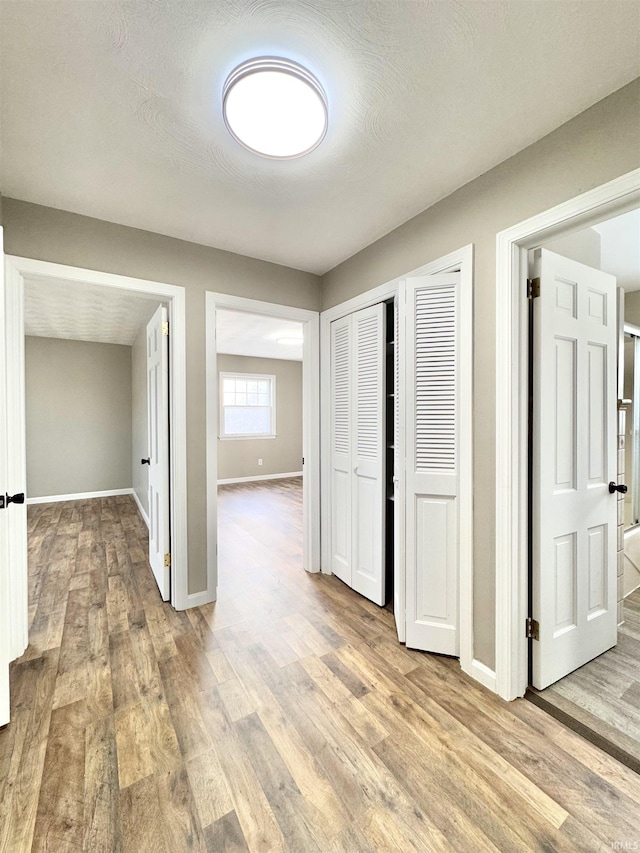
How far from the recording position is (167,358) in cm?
246

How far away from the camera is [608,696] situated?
5.46ft

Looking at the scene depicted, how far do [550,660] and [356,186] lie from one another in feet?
A: 8.44

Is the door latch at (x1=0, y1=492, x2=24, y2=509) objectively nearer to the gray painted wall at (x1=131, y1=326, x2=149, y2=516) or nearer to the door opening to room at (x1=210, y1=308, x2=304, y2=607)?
the door opening to room at (x1=210, y1=308, x2=304, y2=607)

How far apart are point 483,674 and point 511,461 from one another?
1066mm

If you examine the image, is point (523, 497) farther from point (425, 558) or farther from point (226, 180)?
point (226, 180)

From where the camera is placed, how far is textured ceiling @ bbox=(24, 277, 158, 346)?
309 cm

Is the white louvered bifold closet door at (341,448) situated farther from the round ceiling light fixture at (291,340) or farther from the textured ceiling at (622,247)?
the round ceiling light fixture at (291,340)

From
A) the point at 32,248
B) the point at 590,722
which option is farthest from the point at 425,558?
the point at 32,248

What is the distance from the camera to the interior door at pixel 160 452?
2479mm

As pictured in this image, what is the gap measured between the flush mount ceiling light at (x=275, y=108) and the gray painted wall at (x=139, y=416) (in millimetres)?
3519

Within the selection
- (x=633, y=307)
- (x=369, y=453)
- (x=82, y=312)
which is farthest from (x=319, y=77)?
(x=82, y=312)

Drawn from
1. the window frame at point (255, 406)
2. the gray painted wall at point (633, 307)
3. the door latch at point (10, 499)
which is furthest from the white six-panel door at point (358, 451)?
the window frame at point (255, 406)

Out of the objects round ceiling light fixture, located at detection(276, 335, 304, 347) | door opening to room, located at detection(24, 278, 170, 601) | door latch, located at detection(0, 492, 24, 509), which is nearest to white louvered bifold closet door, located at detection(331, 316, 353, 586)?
door latch, located at detection(0, 492, 24, 509)

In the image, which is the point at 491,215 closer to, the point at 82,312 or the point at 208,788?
the point at 208,788
